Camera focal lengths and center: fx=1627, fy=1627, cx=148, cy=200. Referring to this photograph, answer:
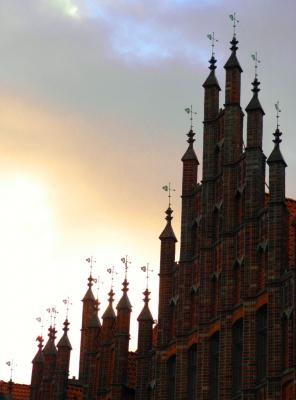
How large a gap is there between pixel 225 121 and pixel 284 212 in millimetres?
6357

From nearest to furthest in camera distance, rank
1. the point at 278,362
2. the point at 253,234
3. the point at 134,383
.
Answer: the point at 278,362
the point at 253,234
the point at 134,383

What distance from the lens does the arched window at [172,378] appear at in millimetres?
61250

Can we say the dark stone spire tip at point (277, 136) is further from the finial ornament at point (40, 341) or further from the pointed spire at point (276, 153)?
the finial ornament at point (40, 341)

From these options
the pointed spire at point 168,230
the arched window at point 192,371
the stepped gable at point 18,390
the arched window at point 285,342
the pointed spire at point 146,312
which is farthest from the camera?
the stepped gable at point 18,390

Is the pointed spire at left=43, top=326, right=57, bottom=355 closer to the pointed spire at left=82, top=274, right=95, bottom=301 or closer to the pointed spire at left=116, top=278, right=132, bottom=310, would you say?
the pointed spire at left=82, top=274, right=95, bottom=301

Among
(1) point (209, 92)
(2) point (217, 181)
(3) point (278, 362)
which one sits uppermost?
(1) point (209, 92)

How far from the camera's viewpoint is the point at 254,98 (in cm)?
5931

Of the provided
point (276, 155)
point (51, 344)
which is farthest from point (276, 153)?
point (51, 344)

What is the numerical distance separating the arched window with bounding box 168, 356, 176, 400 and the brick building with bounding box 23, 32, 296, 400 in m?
0.04

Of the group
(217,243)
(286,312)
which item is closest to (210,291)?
(217,243)

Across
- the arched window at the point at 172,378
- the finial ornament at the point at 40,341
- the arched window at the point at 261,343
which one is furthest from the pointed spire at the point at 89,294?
the arched window at the point at 261,343

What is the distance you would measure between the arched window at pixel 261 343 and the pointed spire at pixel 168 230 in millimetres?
8669

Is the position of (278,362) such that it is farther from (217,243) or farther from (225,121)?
(225,121)

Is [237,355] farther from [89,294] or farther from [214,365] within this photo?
[89,294]
